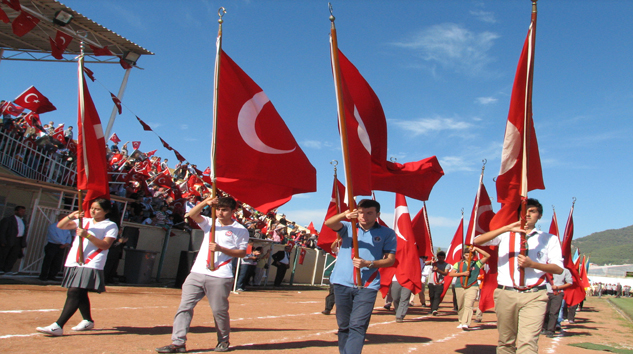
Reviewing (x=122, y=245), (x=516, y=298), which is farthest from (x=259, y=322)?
(x=122, y=245)

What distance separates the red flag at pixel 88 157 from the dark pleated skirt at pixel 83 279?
911 mm

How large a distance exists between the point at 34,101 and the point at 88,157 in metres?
10.5

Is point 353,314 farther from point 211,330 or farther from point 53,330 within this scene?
point 53,330

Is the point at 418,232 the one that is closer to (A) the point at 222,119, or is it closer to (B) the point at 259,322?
(B) the point at 259,322

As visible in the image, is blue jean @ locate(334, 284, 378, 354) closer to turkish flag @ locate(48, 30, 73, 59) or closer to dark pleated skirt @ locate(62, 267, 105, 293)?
dark pleated skirt @ locate(62, 267, 105, 293)

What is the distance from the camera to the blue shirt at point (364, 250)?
5391mm

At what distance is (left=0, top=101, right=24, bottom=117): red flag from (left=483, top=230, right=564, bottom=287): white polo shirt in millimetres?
14157

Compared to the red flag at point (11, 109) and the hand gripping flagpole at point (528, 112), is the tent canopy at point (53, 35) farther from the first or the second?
the hand gripping flagpole at point (528, 112)

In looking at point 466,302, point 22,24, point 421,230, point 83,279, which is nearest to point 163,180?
point 22,24

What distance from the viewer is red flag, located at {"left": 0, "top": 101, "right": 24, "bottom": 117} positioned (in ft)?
47.5

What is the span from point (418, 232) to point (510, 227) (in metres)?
9.70

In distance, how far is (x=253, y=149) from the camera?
6504mm

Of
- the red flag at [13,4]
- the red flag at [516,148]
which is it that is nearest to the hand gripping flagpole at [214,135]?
the red flag at [516,148]

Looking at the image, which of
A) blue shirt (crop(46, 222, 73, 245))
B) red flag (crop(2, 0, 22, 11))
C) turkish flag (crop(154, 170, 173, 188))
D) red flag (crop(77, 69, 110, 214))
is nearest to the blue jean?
red flag (crop(77, 69, 110, 214))
